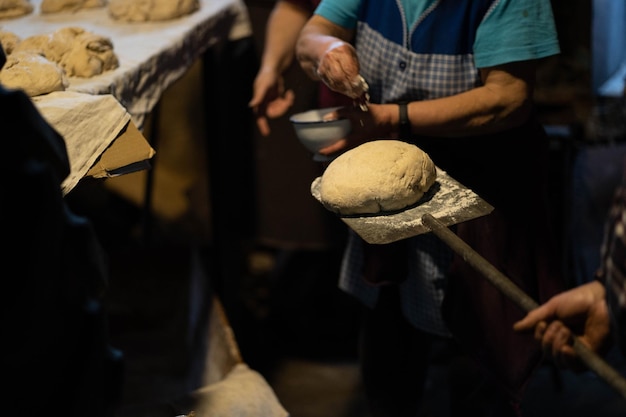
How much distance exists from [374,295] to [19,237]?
1397mm

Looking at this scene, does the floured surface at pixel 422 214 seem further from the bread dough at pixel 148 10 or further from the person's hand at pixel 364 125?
the bread dough at pixel 148 10

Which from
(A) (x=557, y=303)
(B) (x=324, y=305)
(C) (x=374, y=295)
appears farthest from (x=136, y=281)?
(A) (x=557, y=303)

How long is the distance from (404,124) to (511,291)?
1.91 feet

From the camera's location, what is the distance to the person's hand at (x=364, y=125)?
172cm

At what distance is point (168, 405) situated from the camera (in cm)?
184

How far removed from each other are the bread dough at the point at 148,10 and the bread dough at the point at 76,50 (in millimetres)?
495

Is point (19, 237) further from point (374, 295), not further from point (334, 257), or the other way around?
point (334, 257)

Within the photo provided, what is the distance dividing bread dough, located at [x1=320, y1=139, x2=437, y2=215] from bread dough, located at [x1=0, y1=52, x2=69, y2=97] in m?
0.62

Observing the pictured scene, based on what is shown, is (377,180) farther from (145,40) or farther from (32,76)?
(145,40)

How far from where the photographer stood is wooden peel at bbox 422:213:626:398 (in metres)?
1.12

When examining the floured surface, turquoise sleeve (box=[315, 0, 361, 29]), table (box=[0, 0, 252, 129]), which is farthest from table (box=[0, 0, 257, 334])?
the floured surface

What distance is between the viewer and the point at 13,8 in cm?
261

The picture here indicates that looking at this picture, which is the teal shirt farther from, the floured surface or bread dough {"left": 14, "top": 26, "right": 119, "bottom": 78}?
bread dough {"left": 14, "top": 26, "right": 119, "bottom": 78}

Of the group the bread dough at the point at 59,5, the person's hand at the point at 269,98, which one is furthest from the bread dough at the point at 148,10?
the person's hand at the point at 269,98
